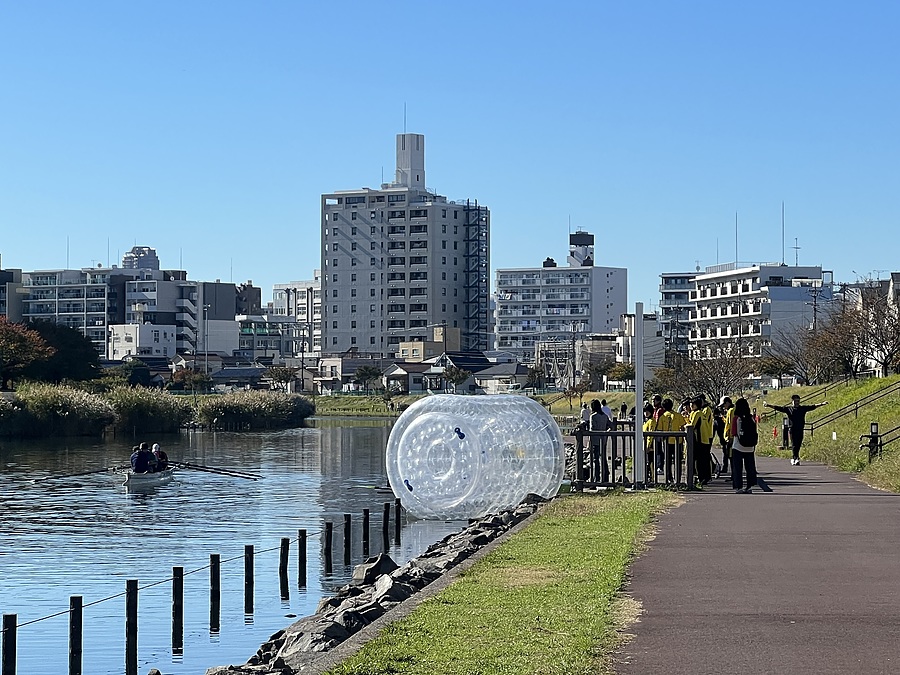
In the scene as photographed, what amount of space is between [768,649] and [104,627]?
11.9 metres

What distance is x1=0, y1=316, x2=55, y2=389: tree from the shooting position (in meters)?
94.2

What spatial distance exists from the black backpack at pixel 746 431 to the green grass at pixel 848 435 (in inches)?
115

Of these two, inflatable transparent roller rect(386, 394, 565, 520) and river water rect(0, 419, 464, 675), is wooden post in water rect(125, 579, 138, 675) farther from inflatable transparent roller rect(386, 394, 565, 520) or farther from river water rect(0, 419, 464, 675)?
inflatable transparent roller rect(386, 394, 565, 520)

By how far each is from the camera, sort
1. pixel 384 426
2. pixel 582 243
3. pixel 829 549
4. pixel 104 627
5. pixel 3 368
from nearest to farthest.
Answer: pixel 829 549 < pixel 104 627 < pixel 3 368 < pixel 384 426 < pixel 582 243

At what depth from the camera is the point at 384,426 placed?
101m

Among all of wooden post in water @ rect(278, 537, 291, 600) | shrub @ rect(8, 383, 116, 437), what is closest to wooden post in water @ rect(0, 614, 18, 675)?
wooden post in water @ rect(278, 537, 291, 600)

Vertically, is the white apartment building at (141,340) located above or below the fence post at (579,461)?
above

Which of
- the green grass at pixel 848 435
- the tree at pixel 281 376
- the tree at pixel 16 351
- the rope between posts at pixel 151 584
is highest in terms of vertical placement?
the tree at pixel 16 351

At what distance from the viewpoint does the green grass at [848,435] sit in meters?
28.4

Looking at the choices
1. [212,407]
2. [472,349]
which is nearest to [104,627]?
[212,407]

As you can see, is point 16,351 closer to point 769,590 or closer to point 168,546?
point 168,546

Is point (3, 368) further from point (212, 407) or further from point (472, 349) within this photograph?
point (472, 349)

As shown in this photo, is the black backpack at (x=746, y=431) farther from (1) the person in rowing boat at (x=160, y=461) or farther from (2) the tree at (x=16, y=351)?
(2) the tree at (x=16, y=351)

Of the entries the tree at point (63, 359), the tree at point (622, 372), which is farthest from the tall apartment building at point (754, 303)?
the tree at point (63, 359)
